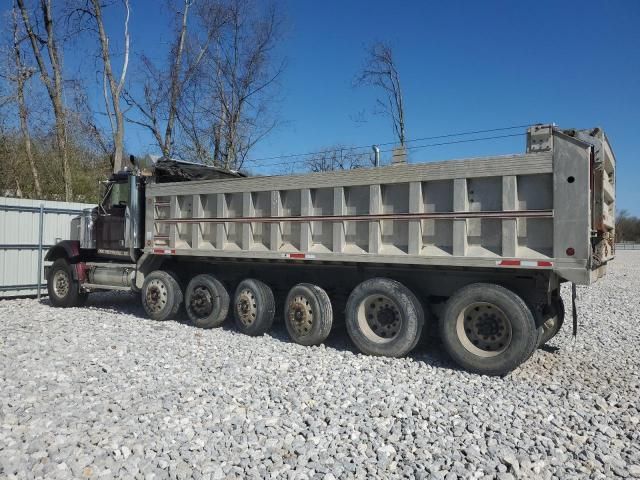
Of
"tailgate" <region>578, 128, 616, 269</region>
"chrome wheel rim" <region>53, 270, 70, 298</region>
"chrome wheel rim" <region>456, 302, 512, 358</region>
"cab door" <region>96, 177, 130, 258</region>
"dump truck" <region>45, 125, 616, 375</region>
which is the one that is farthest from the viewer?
"chrome wheel rim" <region>53, 270, 70, 298</region>

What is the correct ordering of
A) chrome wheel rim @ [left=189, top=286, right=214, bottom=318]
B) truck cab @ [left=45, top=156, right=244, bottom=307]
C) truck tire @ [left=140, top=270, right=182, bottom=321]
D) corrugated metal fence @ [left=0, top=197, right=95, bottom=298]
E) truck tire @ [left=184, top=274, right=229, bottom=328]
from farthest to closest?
corrugated metal fence @ [left=0, top=197, right=95, bottom=298] < truck cab @ [left=45, top=156, right=244, bottom=307] < truck tire @ [left=140, top=270, right=182, bottom=321] < chrome wheel rim @ [left=189, top=286, right=214, bottom=318] < truck tire @ [left=184, top=274, right=229, bottom=328]

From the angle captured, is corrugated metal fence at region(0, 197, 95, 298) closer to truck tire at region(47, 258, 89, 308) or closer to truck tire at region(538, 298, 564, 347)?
truck tire at region(47, 258, 89, 308)

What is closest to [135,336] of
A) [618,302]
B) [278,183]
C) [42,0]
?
[278,183]

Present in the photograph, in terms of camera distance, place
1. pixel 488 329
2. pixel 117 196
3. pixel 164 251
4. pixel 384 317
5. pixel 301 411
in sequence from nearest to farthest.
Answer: pixel 301 411 < pixel 488 329 < pixel 384 317 < pixel 164 251 < pixel 117 196

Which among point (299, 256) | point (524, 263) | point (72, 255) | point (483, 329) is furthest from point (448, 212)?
point (72, 255)

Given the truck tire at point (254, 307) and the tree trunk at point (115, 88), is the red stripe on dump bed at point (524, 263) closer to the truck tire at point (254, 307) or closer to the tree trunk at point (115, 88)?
the truck tire at point (254, 307)

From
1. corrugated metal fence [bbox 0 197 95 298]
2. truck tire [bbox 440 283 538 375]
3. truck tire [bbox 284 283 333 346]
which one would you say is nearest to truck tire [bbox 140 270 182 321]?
truck tire [bbox 284 283 333 346]

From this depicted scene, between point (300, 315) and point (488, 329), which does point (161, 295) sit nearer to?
point (300, 315)

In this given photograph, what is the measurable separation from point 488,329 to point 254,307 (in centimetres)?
364

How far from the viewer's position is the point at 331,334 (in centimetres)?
828

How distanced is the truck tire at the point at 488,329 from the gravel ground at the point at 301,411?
234 millimetres

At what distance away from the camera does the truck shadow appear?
265 inches

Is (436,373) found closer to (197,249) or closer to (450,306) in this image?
(450,306)

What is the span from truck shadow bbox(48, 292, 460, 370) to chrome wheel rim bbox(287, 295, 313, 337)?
1.17 ft
